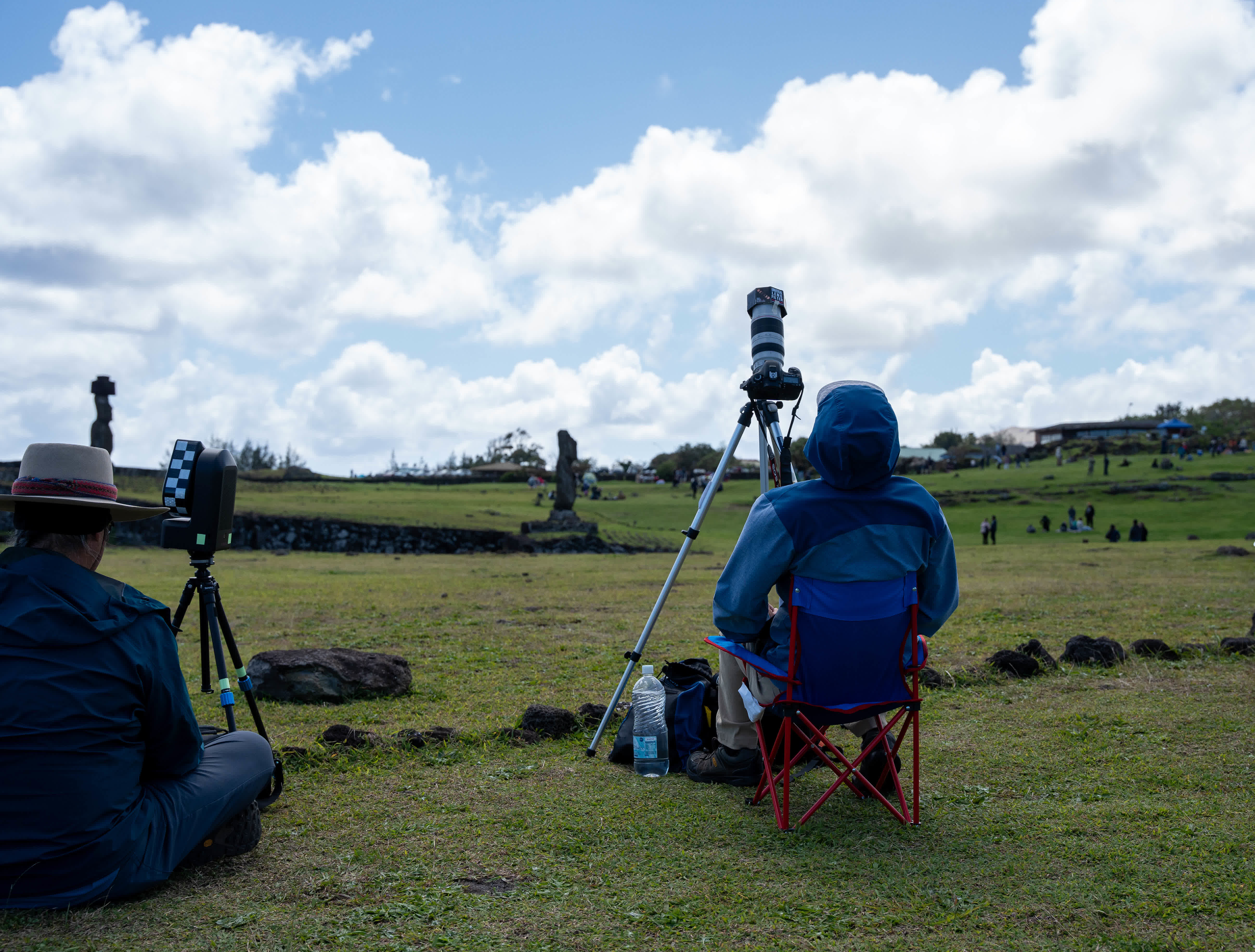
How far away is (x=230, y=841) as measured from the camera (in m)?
3.53

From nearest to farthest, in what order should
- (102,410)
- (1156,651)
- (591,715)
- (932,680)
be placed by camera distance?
(591,715) < (932,680) < (1156,651) < (102,410)

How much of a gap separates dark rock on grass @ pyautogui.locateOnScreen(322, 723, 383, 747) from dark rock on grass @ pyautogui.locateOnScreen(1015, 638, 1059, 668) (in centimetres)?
517

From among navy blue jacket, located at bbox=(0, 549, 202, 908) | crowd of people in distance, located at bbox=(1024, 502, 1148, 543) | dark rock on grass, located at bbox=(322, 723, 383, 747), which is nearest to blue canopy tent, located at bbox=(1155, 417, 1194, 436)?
crowd of people in distance, located at bbox=(1024, 502, 1148, 543)

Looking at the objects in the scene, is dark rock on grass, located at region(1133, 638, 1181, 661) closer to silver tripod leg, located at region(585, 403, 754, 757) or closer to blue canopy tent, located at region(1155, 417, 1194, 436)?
silver tripod leg, located at region(585, 403, 754, 757)

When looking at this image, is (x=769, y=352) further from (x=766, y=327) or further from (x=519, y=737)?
(x=519, y=737)

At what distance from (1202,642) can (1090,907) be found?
6.55 meters

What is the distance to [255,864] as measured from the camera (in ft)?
11.6

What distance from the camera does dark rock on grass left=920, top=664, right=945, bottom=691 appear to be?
6688 millimetres

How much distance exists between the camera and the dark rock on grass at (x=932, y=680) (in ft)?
21.9

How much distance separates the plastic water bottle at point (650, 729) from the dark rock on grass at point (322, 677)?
2816 mm

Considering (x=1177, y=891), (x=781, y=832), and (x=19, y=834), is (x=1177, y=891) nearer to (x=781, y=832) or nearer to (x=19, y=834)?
(x=781, y=832)

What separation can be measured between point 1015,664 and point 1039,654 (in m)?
0.43

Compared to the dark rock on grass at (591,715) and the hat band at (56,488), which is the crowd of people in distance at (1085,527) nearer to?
the dark rock on grass at (591,715)

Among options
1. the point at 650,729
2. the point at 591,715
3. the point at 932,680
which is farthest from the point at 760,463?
the point at 932,680
